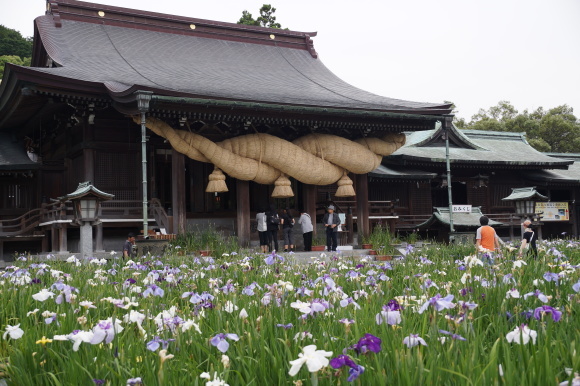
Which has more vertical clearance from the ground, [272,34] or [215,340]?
[272,34]

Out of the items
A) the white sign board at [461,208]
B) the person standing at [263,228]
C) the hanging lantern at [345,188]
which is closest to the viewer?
the person standing at [263,228]

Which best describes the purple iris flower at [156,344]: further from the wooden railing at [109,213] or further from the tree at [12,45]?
the tree at [12,45]

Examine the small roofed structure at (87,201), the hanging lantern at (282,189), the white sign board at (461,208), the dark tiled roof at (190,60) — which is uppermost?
the dark tiled roof at (190,60)

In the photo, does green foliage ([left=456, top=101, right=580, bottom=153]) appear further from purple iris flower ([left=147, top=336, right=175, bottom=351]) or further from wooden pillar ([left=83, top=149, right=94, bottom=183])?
purple iris flower ([left=147, top=336, right=175, bottom=351])

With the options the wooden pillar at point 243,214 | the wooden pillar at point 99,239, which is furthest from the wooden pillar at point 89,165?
the wooden pillar at point 243,214

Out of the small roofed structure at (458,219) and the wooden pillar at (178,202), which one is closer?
the wooden pillar at (178,202)

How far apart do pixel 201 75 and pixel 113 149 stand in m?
4.12

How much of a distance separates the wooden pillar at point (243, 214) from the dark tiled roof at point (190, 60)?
252cm

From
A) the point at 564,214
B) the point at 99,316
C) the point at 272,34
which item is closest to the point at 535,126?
the point at 564,214

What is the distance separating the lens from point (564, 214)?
2620cm

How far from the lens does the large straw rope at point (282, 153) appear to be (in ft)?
52.1

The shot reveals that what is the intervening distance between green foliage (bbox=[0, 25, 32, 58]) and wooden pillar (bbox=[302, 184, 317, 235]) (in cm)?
3232

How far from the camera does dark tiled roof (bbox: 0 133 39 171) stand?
18.0 m

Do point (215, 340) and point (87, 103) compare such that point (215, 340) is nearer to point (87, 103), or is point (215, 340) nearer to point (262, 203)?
point (87, 103)
